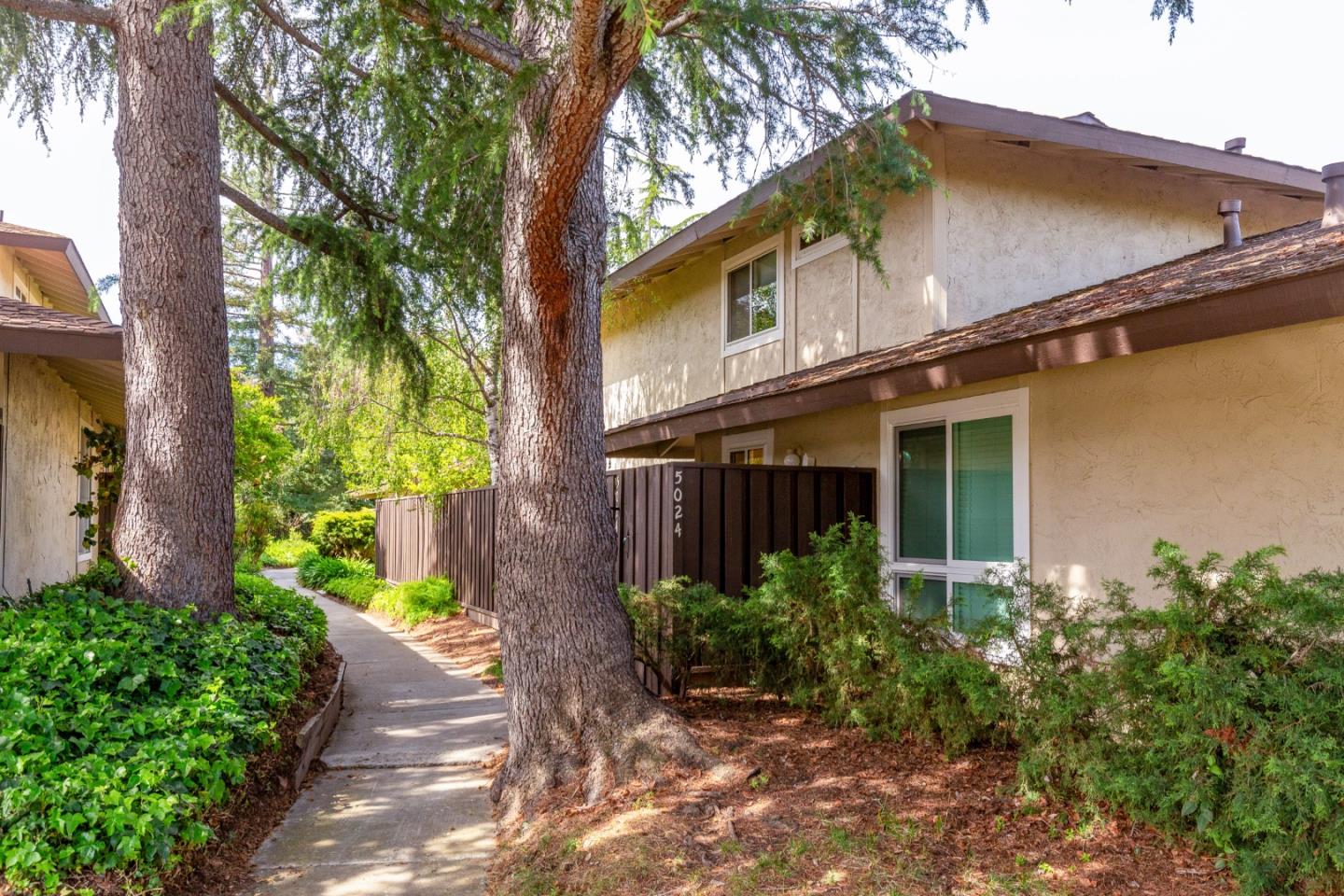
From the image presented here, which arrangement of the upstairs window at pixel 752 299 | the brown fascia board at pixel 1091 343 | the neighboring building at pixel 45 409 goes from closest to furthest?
the brown fascia board at pixel 1091 343 < the neighboring building at pixel 45 409 < the upstairs window at pixel 752 299

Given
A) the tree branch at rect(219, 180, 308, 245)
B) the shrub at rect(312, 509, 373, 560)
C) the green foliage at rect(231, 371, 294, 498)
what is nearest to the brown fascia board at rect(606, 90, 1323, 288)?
the tree branch at rect(219, 180, 308, 245)

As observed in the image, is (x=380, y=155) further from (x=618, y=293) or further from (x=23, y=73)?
(x=618, y=293)

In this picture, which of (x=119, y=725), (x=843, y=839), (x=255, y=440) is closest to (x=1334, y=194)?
(x=843, y=839)

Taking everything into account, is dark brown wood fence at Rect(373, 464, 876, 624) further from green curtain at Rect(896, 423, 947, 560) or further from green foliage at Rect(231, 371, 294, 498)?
green foliage at Rect(231, 371, 294, 498)

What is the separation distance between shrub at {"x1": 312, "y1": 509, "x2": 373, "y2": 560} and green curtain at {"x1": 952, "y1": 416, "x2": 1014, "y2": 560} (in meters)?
22.1

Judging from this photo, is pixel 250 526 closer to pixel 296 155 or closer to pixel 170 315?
pixel 296 155

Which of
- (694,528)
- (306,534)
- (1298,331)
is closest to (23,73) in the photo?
(694,528)

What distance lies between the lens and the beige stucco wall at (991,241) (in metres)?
8.77

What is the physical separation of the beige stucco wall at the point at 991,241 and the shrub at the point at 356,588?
37.3 ft

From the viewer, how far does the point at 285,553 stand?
31219mm

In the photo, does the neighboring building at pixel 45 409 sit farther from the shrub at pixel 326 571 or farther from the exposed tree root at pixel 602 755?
the shrub at pixel 326 571

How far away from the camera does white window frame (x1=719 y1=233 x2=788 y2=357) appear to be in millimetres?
11312

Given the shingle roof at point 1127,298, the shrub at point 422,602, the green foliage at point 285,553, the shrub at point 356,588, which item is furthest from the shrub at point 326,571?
the shingle roof at point 1127,298

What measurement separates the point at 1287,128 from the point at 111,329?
2419cm
